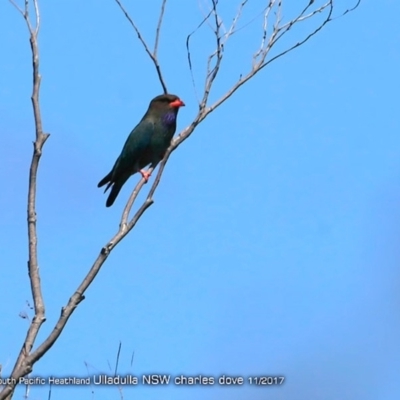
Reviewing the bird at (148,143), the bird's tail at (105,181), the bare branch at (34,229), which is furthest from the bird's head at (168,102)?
the bare branch at (34,229)

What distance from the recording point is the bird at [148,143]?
744 cm

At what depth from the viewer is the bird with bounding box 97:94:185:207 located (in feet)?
24.4

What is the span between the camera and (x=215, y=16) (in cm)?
421

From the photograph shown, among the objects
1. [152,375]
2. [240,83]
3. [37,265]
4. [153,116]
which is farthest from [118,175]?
[37,265]

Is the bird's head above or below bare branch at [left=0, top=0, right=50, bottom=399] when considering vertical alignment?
above

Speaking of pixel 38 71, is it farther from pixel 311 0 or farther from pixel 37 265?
pixel 311 0

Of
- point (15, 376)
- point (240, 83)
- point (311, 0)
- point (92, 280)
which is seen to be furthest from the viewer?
point (311, 0)

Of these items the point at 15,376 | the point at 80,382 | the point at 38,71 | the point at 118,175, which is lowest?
the point at 15,376

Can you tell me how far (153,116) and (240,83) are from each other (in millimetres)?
3524

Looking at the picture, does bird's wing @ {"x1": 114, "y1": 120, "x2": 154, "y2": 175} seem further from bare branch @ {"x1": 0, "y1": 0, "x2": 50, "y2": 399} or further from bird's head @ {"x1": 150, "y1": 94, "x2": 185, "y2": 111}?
bare branch @ {"x1": 0, "y1": 0, "x2": 50, "y2": 399}

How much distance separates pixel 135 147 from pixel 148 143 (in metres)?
0.16

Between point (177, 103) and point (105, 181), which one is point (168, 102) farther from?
point (105, 181)

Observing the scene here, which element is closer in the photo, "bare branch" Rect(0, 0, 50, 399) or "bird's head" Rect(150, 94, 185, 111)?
"bare branch" Rect(0, 0, 50, 399)

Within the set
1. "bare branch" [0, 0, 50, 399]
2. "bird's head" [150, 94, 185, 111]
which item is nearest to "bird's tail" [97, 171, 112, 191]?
"bird's head" [150, 94, 185, 111]
